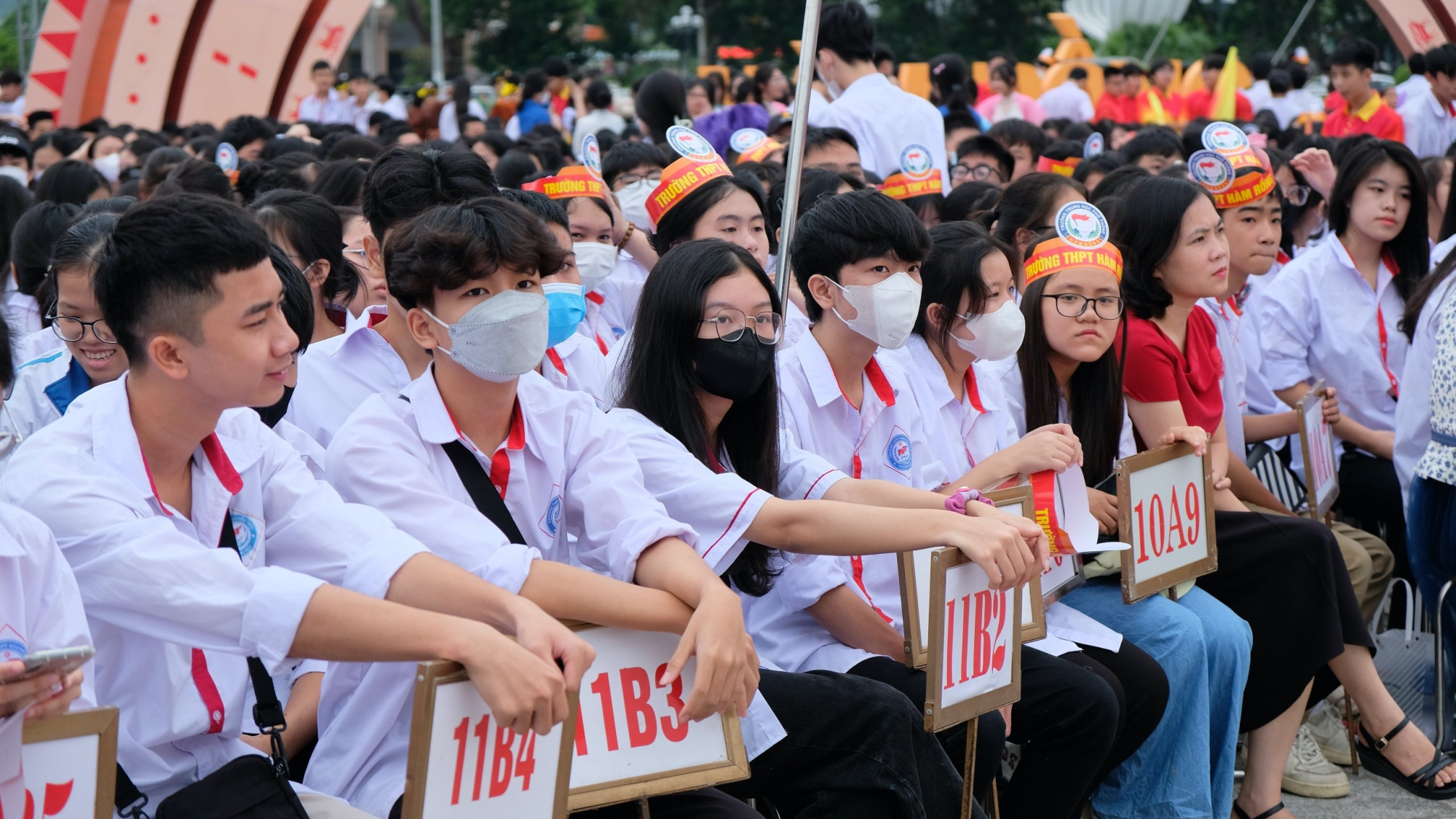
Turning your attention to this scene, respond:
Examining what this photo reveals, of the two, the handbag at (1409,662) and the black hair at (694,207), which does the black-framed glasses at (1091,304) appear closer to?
the black hair at (694,207)

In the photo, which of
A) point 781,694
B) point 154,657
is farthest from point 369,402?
point 781,694

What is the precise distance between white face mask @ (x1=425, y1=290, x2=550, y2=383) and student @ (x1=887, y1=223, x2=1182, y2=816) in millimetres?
1286

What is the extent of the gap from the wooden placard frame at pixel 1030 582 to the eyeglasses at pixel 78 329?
6.67ft

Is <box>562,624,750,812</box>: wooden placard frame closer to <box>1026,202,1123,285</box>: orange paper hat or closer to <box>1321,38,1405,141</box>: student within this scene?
<box>1026,202,1123,285</box>: orange paper hat

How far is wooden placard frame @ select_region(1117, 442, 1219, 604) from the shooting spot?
3.37 m

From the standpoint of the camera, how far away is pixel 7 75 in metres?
17.2

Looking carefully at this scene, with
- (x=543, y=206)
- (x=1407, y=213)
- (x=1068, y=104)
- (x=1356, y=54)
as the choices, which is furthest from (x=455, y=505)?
(x=1068, y=104)

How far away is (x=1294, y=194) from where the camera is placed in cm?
664

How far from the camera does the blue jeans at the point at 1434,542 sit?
13.8ft

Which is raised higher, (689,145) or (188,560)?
(689,145)

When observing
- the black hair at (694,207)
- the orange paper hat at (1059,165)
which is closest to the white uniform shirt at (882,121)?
the orange paper hat at (1059,165)

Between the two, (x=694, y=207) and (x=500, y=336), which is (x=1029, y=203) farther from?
(x=500, y=336)

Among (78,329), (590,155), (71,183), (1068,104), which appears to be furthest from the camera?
(1068,104)

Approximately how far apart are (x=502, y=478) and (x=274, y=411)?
3.32 feet
